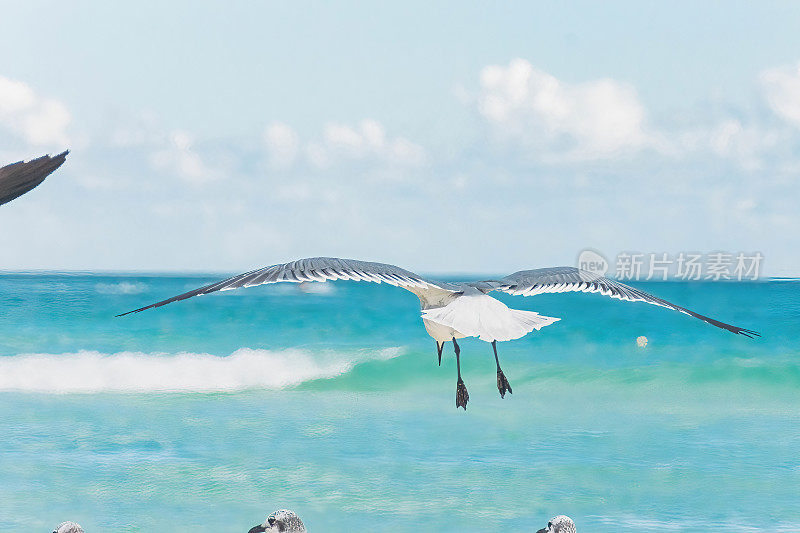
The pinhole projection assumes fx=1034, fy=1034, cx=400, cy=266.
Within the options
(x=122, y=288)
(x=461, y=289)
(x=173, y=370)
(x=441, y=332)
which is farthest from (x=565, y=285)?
(x=122, y=288)

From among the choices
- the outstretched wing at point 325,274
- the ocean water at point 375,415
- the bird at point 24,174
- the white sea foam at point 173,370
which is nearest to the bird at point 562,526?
the ocean water at point 375,415

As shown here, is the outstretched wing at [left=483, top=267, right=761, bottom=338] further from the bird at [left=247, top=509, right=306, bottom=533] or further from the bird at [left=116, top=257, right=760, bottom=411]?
the bird at [left=247, top=509, right=306, bottom=533]

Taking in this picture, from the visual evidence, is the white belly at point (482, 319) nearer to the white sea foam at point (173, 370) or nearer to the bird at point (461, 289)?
the bird at point (461, 289)

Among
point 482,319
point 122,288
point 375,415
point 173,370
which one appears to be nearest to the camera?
point 482,319

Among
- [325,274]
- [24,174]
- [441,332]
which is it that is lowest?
[441,332]

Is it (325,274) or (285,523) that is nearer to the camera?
(325,274)

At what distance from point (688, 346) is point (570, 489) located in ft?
24.6

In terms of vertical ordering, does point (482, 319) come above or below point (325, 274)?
below

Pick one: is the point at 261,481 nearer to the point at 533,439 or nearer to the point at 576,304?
the point at 533,439

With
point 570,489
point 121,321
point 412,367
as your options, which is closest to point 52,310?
point 121,321

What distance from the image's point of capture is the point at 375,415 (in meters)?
10.9

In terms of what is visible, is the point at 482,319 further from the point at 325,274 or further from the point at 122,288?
the point at 122,288

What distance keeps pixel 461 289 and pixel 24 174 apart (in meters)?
1.99

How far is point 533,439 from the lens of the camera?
931 cm
